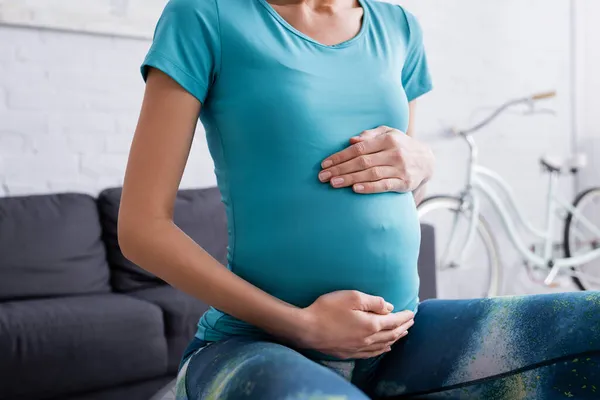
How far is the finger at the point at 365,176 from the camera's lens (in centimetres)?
91

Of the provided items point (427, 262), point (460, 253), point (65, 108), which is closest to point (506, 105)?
point (460, 253)

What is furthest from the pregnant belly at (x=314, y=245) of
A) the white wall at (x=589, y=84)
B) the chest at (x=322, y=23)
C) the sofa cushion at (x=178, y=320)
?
the white wall at (x=589, y=84)

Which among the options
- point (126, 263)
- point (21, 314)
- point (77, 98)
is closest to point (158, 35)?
point (21, 314)

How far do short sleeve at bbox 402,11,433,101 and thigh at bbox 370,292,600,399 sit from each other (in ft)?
1.24

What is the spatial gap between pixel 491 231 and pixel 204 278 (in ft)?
10.4

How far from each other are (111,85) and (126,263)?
79cm

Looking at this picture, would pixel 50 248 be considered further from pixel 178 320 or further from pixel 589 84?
pixel 589 84

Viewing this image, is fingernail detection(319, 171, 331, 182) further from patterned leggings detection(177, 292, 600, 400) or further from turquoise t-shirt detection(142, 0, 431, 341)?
patterned leggings detection(177, 292, 600, 400)

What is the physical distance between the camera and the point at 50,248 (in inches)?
100

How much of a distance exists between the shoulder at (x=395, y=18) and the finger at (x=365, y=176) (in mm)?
241

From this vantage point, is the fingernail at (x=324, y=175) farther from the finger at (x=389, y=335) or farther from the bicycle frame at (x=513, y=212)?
the bicycle frame at (x=513, y=212)

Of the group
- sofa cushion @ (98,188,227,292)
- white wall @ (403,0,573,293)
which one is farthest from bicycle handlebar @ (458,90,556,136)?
sofa cushion @ (98,188,227,292)

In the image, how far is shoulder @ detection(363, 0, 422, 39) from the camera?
43.3 inches

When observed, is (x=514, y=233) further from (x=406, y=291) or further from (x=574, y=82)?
(x=406, y=291)
